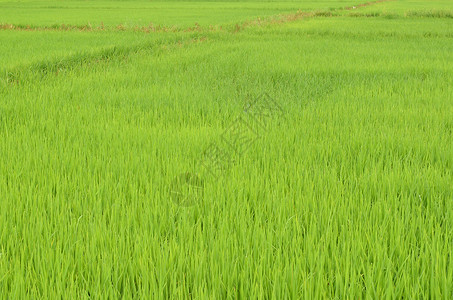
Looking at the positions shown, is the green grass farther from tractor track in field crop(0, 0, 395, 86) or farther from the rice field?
the rice field

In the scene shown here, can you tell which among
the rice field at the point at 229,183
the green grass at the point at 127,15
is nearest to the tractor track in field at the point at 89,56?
the rice field at the point at 229,183

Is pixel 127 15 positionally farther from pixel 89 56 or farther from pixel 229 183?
pixel 229 183

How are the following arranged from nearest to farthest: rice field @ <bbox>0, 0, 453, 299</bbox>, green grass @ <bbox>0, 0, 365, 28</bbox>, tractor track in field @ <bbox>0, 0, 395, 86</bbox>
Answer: rice field @ <bbox>0, 0, 453, 299</bbox>
tractor track in field @ <bbox>0, 0, 395, 86</bbox>
green grass @ <bbox>0, 0, 365, 28</bbox>

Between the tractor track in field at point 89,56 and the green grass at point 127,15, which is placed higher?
the green grass at point 127,15

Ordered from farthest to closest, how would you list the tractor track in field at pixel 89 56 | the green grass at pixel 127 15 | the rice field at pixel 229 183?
the green grass at pixel 127 15
the tractor track in field at pixel 89 56
the rice field at pixel 229 183

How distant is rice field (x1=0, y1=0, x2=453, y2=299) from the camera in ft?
4.24

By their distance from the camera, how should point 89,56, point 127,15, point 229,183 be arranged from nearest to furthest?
point 229,183 < point 89,56 < point 127,15

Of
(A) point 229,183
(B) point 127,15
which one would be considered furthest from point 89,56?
(B) point 127,15

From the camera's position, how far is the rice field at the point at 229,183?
1.29 meters

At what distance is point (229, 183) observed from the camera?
200 centimetres

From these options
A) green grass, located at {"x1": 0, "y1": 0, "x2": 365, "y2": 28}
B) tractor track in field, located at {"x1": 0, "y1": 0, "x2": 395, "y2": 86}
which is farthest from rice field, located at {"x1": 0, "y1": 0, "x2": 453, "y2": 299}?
green grass, located at {"x1": 0, "y1": 0, "x2": 365, "y2": 28}

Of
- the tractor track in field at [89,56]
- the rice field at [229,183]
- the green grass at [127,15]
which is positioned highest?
the green grass at [127,15]

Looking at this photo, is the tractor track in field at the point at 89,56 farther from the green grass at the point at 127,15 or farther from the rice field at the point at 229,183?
the green grass at the point at 127,15

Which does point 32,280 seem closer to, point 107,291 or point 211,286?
point 107,291
